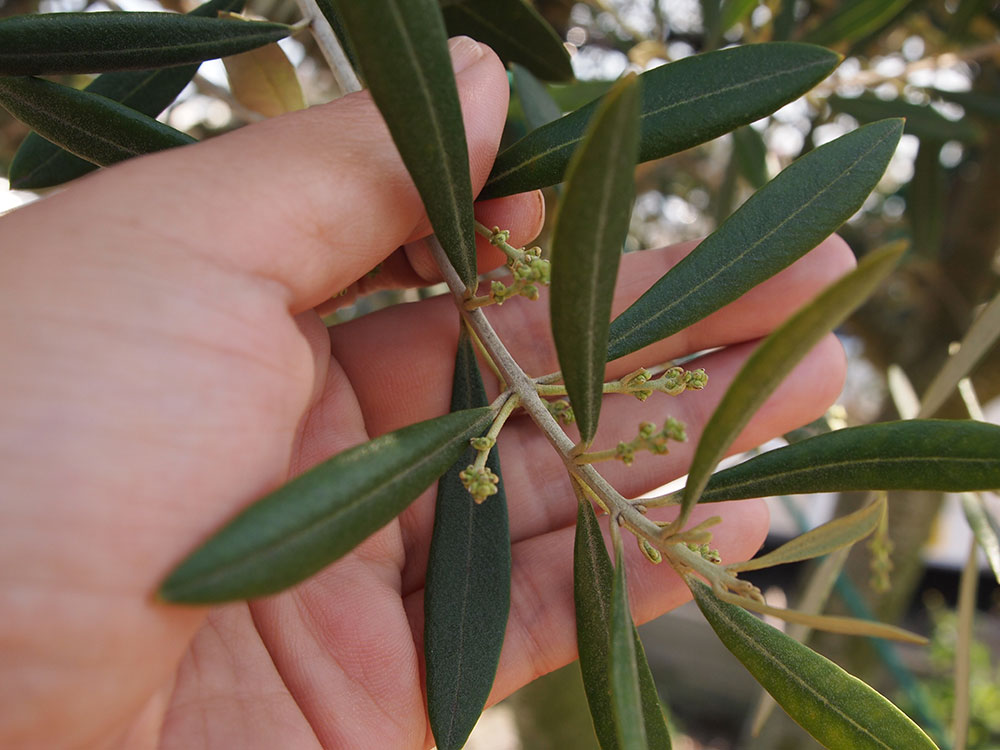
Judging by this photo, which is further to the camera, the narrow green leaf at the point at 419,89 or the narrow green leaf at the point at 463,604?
the narrow green leaf at the point at 463,604

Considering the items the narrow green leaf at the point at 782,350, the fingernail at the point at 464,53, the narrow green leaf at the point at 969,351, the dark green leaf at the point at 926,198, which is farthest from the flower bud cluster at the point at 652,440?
the dark green leaf at the point at 926,198

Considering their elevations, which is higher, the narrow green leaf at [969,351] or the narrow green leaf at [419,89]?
the narrow green leaf at [419,89]

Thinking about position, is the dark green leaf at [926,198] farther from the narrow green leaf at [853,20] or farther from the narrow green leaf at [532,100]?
the narrow green leaf at [532,100]

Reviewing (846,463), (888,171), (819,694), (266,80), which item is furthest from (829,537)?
(888,171)

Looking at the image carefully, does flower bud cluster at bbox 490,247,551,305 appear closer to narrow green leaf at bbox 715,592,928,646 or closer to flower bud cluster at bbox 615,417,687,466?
flower bud cluster at bbox 615,417,687,466

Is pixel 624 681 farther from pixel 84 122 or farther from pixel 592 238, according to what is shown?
pixel 84 122


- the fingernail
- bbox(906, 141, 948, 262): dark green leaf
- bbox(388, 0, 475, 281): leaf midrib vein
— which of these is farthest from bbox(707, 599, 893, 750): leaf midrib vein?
bbox(906, 141, 948, 262): dark green leaf

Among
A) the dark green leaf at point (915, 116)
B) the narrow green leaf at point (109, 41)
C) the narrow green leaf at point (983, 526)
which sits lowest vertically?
the narrow green leaf at point (983, 526)
